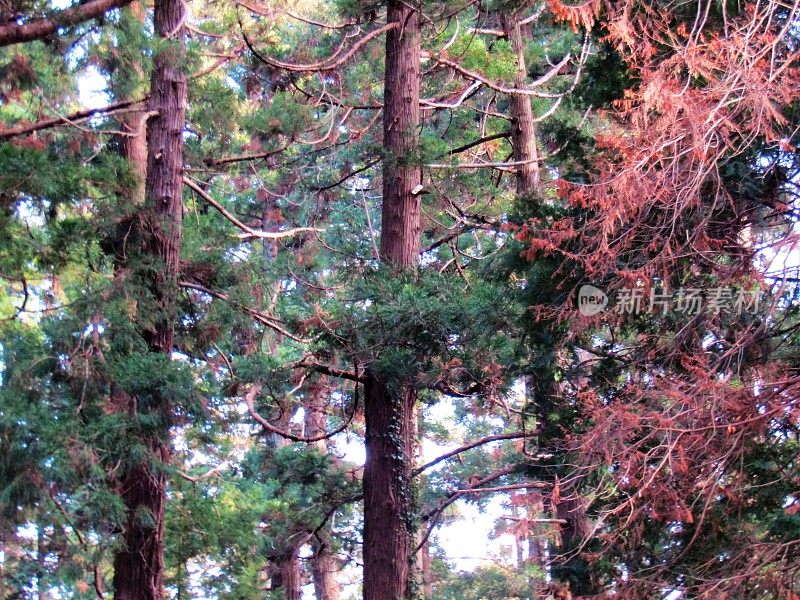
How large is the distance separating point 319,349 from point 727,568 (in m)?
4.10

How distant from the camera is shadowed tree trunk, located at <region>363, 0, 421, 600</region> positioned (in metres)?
7.87

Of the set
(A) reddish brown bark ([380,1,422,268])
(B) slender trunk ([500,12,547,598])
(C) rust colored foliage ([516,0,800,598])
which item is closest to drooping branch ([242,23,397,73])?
(A) reddish brown bark ([380,1,422,268])

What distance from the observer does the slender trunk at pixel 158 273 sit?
7.66 metres

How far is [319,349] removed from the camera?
8133 millimetres

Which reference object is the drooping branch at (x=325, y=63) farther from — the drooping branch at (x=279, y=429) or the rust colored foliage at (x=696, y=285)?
the drooping branch at (x=279, y=429)

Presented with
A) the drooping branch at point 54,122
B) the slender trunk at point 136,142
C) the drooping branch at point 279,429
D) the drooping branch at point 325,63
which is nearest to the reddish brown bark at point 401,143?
the drooping branch at point 325,63

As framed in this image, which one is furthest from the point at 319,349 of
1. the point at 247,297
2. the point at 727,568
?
the point at 727,568

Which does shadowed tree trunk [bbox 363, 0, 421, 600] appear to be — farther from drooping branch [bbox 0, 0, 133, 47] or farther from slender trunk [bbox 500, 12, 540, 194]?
drooping branch [bbox 0, 0, 133, 47]

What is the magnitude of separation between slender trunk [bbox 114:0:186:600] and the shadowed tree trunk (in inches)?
76.5

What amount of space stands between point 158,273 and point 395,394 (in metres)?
2.59

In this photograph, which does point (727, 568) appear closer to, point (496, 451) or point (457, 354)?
point (457, 354)

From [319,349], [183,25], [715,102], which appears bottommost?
[319,349]

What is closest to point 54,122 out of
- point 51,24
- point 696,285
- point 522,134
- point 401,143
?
point 51,24

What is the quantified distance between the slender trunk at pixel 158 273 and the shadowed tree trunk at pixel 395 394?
1.94 metres
